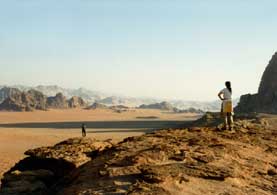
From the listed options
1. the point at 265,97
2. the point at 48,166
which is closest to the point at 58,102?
the point at 265,97

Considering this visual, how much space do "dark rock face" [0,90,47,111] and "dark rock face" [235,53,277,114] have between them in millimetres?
48663

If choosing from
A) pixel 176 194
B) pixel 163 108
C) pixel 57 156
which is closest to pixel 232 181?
pixel 176 194

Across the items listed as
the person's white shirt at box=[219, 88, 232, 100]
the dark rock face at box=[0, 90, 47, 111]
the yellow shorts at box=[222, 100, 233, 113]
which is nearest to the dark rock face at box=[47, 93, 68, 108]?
the dark rock face at box=[0, 90, 47, 111]

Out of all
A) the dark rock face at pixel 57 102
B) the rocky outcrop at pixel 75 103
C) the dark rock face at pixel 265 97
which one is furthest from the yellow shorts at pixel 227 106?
the rocky outcrop at pixel 75 103

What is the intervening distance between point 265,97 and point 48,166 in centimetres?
4676

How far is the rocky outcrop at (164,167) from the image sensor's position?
6.28 meters

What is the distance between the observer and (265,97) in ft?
175

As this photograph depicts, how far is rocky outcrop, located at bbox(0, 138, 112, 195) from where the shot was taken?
8.03 m

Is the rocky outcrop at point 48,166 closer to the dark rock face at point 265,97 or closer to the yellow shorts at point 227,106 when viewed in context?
the yellow shorts at point 227,106

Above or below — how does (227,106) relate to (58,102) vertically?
below

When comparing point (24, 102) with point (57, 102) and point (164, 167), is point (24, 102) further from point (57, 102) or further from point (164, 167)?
point (164, 167)

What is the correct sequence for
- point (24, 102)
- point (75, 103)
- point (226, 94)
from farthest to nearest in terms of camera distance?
point (75, 103) → point (24, 102) → point (226, 94)

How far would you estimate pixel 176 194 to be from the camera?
5.90 m

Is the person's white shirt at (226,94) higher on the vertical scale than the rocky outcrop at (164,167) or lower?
higher
